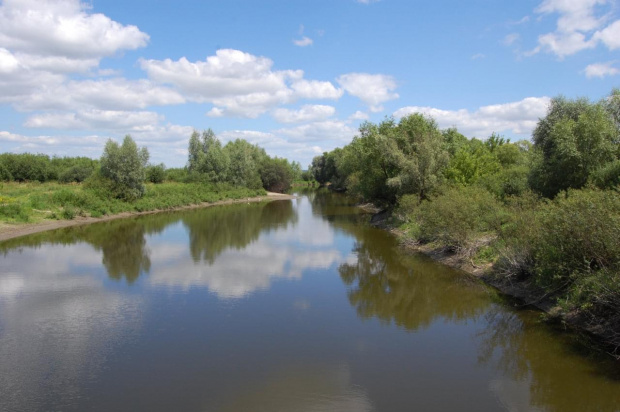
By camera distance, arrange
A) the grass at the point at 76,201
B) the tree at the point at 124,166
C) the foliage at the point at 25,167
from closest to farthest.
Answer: the grass at the point at 76,201 → the tree at the point at 124,166 → the foliage at the point at 25,167

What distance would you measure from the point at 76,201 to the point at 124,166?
23.7ft

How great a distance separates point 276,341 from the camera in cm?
1231

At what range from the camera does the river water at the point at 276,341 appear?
Answer: 934cm

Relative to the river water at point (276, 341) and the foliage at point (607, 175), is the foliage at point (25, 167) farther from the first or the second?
the foliage at point (607, 175)

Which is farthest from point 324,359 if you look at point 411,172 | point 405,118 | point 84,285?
point 405,118

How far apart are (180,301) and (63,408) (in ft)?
24.0

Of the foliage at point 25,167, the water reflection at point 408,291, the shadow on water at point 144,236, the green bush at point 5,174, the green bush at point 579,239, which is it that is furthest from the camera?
the foliage at point 25,167

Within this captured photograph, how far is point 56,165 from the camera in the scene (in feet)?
229

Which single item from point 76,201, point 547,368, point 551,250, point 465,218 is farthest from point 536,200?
point 76,201

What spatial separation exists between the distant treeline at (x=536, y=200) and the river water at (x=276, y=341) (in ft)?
5.43

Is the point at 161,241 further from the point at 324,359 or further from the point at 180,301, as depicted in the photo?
the point at 324,359

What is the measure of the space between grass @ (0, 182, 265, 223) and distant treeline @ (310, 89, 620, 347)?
25735 mm

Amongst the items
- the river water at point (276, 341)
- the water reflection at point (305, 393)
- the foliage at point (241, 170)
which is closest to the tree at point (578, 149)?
the river water at point (276, 341)

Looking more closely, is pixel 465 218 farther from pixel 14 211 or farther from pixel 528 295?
pixel 14 211
